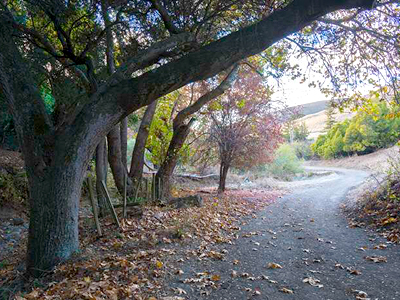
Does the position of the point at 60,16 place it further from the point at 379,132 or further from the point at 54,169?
the point at 379,132

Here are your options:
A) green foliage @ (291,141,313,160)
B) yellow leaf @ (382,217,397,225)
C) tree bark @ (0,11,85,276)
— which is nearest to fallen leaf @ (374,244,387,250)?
yellow leaf @ (382,217,397,225)

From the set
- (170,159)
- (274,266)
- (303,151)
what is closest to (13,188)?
(170,159)

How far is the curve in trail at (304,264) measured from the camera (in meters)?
3.94

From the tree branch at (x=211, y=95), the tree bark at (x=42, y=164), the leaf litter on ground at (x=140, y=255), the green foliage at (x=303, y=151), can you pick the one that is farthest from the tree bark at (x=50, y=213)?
the green foliage at (x=303, y=151)

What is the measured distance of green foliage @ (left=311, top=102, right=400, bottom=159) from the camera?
1051 inches

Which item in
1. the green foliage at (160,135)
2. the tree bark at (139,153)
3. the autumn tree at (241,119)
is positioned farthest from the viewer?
the green foliage at (160,135)

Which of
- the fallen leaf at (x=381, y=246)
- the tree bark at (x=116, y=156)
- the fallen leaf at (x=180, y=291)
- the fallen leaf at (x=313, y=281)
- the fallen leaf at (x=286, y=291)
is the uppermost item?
the tree bark at (x=116, y=156)

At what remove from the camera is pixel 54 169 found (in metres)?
4.50

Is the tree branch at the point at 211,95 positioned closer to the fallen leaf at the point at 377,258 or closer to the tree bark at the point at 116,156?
the tree bark at the point at 116,156

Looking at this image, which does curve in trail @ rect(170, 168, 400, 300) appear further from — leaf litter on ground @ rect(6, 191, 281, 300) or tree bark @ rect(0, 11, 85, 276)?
tree bark @ rect(0, 11, 85, 276)

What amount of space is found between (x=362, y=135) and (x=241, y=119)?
21.2 meters

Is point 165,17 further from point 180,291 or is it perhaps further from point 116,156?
point 180,291

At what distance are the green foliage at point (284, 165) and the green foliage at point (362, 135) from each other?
695cm

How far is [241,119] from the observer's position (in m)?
14.2
